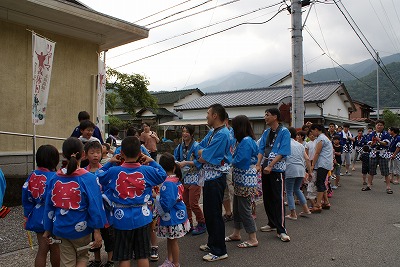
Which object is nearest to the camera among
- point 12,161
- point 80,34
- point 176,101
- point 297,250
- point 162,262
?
point 162,262

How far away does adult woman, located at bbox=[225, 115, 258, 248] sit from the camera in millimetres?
4684

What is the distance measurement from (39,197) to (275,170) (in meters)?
3.51

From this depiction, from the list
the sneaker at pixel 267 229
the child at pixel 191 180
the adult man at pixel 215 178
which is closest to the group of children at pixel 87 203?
the adult man at pixel 215 178

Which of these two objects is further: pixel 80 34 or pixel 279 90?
pixel 279 90

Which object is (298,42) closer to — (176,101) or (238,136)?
(238,136)

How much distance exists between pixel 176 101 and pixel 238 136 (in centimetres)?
3058

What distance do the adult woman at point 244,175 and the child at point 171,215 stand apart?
109 centimetres

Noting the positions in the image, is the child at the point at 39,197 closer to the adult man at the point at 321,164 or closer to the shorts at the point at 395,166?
the adult man at the point at 321,164

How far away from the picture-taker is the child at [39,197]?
3.44 meters

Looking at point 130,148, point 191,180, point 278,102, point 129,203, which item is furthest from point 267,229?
point 278,102

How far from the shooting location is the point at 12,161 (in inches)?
297

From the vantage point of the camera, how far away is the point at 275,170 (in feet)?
17.2

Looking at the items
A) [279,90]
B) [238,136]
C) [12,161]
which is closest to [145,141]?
[12,161]

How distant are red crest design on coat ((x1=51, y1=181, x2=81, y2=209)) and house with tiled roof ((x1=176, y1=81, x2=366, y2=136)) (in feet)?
59.6
